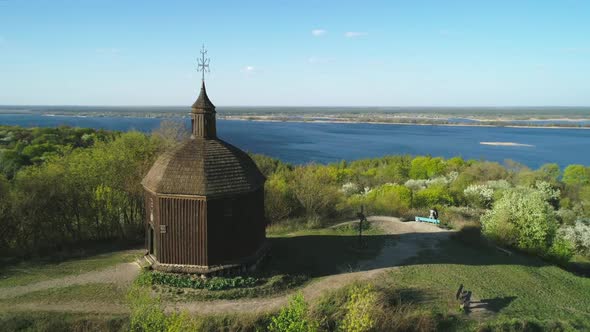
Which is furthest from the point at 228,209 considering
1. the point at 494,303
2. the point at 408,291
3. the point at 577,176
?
the point at 577,176

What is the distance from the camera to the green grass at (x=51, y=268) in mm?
15862

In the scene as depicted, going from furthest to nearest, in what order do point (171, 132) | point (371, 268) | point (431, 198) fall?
point (431, 198), point (171, 132), point (371, 268)

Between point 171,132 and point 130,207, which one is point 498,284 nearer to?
point 130,207

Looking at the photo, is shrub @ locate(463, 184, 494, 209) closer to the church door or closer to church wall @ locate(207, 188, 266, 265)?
church wall @ locate(207, 188, 266, 265)

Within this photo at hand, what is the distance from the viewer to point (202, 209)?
1525 centimetres

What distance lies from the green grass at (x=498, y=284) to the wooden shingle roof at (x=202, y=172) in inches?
323

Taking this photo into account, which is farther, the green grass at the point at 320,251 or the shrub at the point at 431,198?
the shrub at the point at 431,198

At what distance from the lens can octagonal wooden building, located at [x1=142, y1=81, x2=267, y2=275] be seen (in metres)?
15.3

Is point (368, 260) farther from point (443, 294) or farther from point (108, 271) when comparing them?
point (108, 271)

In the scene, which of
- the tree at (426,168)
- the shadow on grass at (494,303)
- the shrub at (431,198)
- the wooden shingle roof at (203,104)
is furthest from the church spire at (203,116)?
the tree at (426,168)

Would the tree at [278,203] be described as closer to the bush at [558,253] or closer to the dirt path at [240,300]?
the dirt path at [240,300]

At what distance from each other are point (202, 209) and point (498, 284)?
554 inches

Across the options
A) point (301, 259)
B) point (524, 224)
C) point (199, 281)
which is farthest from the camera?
point (524, 224)

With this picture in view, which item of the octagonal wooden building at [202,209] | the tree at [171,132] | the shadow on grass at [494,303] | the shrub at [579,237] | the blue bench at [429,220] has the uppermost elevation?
the tree at [171,132]
